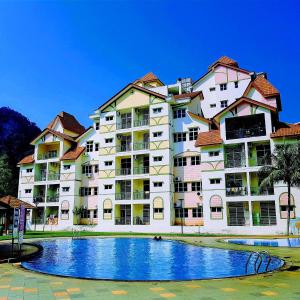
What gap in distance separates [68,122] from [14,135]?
2415 centimetres

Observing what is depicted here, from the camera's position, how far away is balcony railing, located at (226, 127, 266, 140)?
123 ft

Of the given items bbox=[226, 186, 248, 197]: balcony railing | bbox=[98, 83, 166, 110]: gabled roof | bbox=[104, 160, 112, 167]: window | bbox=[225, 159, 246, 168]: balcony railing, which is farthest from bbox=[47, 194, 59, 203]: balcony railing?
bbox=[225, 159, 246, 168]: balcony railing

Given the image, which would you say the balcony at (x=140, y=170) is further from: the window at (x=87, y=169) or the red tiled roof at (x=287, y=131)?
the red tiled roof at (x=287, y=131)

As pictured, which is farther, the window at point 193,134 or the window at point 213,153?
the window at point 193,134

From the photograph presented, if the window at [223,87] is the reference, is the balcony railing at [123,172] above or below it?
below

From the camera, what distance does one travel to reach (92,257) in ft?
59.9

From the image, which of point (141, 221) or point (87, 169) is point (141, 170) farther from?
point (87, 169)

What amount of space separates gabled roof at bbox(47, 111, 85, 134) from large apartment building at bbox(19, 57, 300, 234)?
0.66 metres

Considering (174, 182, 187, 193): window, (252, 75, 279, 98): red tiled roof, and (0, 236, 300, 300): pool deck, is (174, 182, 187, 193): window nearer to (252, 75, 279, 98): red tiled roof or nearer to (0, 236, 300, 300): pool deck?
(252, 75, 279, 98): red tiled roof

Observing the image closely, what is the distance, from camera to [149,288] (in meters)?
8.82

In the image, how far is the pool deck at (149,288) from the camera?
7836 mm

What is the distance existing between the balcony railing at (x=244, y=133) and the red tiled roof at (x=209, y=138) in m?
1.27

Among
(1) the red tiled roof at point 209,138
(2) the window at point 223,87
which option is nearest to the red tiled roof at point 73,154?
(1) the red tiled roof at point 209,138

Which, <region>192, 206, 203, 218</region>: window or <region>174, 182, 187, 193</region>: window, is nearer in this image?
<region>192, 206, 203, 218</region>: window
